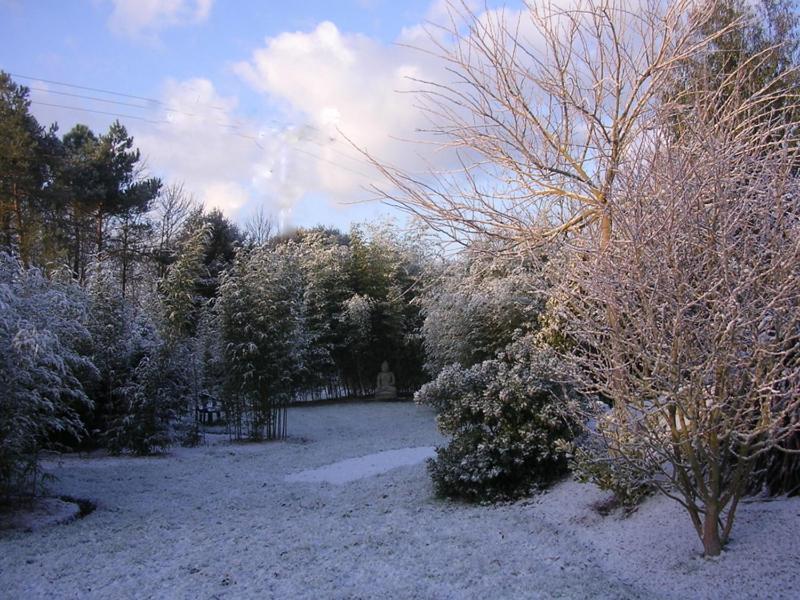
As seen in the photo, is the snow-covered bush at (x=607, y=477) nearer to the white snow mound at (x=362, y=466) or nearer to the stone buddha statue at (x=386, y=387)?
the white snow mound at (x=362, y=466)

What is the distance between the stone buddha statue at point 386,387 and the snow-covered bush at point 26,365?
466 inches

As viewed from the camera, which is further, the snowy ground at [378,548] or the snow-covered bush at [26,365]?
the snow-covered bush at [26,365]

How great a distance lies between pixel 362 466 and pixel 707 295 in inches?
214

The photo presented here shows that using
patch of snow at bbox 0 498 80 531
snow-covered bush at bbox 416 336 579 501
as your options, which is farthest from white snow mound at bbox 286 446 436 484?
patch of snow at bbox 0 498 80 531

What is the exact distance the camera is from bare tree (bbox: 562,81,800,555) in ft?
9.62

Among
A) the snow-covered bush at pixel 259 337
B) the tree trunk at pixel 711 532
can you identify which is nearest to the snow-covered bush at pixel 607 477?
the tree trunk at pixel 711 532

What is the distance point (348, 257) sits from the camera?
17.9 metres

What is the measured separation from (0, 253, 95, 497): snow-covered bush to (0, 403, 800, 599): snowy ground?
64 centimetres

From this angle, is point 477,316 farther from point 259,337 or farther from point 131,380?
point 131,380

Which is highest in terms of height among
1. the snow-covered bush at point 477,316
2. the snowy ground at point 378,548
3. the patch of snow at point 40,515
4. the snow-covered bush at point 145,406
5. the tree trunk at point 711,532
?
the snow-covered bush at point 477,316

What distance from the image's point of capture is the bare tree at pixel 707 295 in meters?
2.93

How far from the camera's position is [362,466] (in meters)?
7.68

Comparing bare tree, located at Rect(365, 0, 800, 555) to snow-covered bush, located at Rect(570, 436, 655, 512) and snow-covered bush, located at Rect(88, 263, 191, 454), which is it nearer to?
snow-covered bush, located at Rect(570, 436, 655, 512)

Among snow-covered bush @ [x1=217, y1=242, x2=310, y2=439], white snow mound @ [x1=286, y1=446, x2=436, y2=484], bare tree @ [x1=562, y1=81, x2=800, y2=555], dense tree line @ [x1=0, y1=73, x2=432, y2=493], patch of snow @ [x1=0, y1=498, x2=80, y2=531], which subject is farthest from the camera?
snow-covered bush @ [x1=217, y1=242, x2=310, y2=439]
